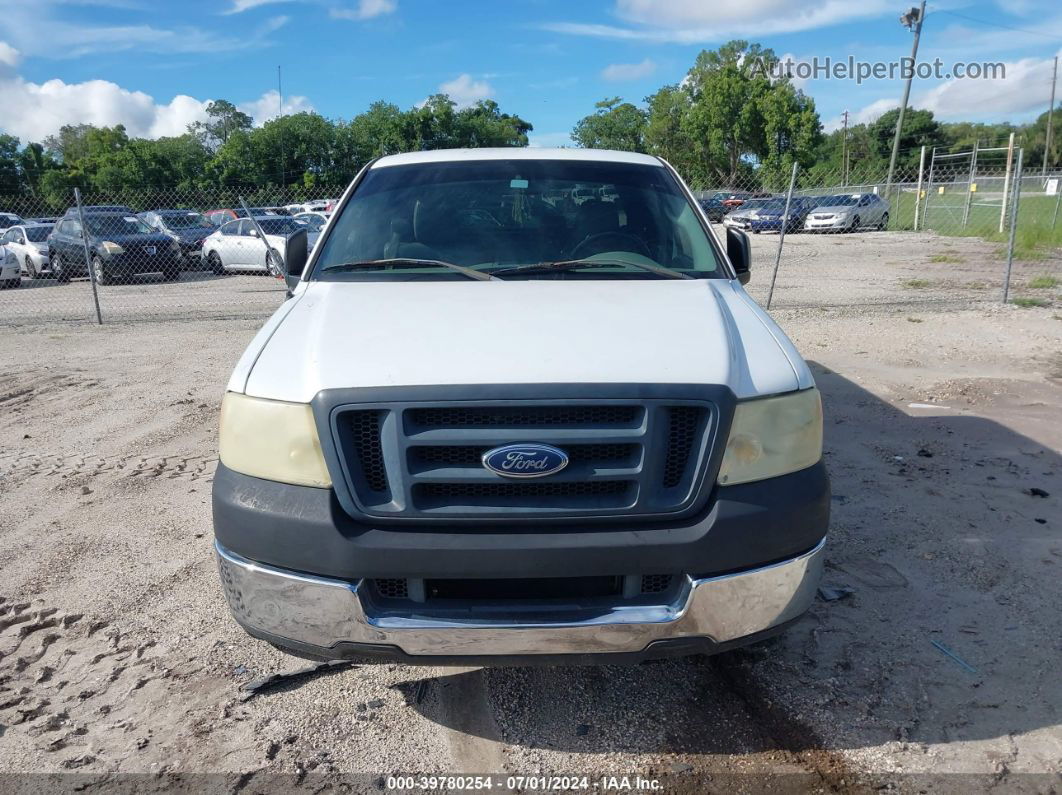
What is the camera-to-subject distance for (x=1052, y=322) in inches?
407

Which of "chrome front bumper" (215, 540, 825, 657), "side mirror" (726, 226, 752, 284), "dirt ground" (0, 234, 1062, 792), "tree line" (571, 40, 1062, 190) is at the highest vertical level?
"tree line" (571, 40, 1062, 190)

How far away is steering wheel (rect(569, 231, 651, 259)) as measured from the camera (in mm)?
3887

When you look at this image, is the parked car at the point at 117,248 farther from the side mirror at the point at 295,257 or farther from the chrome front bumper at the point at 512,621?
the chrome front bumper at the point at 512,621

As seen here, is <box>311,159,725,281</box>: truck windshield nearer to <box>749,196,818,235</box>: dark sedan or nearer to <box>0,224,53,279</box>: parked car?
<box>0,224,53,279</box>: parked car

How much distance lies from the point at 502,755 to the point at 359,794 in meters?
0.48

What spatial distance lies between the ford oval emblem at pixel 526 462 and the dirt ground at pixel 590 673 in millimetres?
1046

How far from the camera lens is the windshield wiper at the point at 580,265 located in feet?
11.9

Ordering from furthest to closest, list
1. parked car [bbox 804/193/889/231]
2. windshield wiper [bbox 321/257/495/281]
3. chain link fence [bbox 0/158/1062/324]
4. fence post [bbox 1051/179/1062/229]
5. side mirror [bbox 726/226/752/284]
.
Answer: parked car [bbox 804/193/889/231]
fence post [bbox 1051/179/1062/229]
chain link fence [bbox 0/158/1062/324]
side mirror [bbox 726/226/752/284]
windshield wiper [bbox 321/257/495/281]

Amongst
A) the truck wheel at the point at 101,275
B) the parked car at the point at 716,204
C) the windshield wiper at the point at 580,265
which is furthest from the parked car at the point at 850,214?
the windshield wiper at the point at 580,265

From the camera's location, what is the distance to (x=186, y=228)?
22078 mm

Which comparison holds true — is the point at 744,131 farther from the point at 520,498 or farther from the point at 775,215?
the point at 520,498

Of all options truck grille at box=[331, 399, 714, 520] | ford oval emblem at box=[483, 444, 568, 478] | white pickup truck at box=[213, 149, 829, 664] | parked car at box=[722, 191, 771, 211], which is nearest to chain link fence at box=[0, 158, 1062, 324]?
parked car at box=[722, 191, 771, 211]

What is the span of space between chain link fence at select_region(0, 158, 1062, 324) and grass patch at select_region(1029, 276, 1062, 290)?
3cm

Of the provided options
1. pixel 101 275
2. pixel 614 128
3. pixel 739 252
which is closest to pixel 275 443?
pixel 739 252
